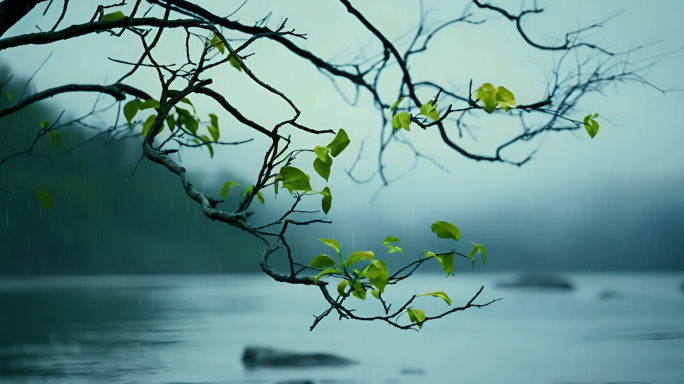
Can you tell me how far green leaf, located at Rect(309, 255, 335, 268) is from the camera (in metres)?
0.67

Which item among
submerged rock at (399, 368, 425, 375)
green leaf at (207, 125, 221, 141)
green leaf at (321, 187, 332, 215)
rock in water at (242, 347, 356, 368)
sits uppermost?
green leaf at (207, 125, 221, 141)

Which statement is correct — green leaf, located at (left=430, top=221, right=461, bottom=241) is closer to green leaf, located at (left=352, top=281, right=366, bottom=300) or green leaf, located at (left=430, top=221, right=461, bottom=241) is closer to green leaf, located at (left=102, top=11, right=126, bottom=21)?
green leaf, located at (left=352, top=281, right=366, bottom=300)

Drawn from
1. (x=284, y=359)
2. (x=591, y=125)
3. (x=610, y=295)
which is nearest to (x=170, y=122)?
(x=591, y=125)

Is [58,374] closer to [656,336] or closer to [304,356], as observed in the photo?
[304,356]

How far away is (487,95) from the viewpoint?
733 millimetres

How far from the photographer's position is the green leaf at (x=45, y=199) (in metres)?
1.30

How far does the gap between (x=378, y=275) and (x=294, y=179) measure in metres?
0.16

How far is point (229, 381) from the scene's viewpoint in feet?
11.5

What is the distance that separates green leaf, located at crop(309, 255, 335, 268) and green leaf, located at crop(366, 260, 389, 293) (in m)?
0.07

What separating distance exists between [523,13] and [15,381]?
3310 millimetres

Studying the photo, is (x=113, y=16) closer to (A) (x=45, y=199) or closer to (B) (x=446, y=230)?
(A) (x=45, y=199)

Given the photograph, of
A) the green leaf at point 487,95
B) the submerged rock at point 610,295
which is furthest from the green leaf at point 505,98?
the submerged rock at point 610,295

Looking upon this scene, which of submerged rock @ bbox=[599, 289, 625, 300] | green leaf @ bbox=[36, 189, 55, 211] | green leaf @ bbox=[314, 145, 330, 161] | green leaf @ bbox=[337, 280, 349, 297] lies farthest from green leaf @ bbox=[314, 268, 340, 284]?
submerged rock @ bbox=[599, 289, 625, 300]

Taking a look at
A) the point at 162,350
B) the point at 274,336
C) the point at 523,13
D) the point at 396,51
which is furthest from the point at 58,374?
the point at 523,13
